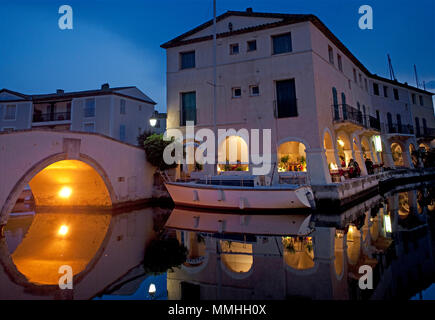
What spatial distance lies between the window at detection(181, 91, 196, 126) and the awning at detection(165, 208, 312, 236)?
7181 millimetres

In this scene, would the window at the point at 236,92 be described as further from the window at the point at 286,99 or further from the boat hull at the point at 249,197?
the boat hull at the point at 249,197

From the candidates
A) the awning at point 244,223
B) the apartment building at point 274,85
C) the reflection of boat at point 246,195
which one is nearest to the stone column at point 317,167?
the apartment building at point 274,85

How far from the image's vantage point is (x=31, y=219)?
10.6m

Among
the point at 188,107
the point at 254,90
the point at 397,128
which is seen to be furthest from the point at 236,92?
the point at 397,128

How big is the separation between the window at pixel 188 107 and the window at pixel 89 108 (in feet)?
39.0

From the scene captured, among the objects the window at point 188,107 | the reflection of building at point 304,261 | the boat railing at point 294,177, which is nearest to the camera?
the reflection of building at point 304,261

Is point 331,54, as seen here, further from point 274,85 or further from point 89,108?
point 89,108

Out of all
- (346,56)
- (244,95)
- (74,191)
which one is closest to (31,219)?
(74,191)

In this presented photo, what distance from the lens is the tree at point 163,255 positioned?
4.97 m

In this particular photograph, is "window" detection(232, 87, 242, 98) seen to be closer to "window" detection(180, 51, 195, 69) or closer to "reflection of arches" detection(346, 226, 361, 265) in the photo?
"window" detection(180, 51, 195, 69)

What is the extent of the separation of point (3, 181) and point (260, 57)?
42.9ft

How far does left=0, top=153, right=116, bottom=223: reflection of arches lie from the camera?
8.05 meters

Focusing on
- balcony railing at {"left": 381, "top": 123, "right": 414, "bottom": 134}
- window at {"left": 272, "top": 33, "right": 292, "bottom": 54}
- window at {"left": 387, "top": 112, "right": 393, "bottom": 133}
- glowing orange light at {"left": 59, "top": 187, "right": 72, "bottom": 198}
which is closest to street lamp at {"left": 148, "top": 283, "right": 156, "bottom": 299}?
glowing orange light at {"left": 59, "top": 187, "right": 72, "bottom": 198}
